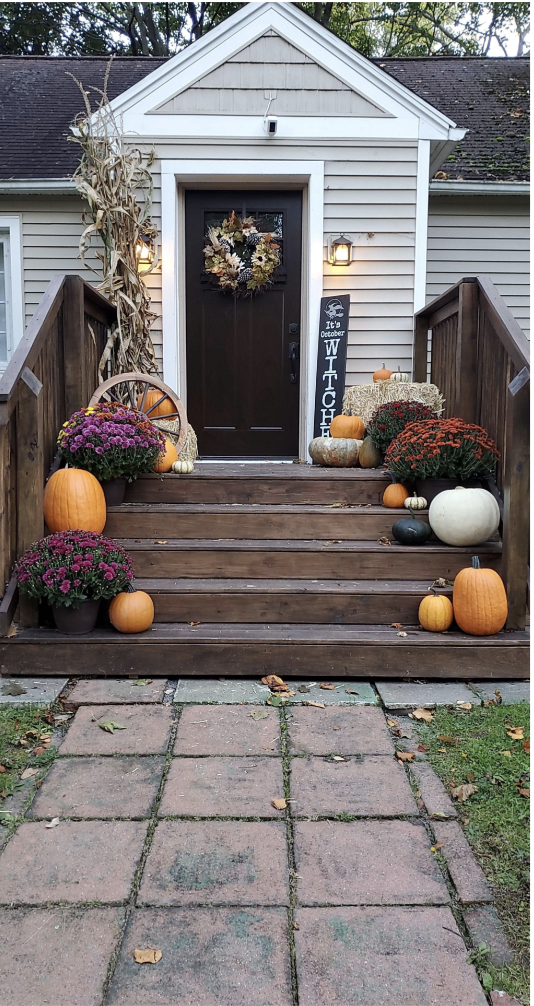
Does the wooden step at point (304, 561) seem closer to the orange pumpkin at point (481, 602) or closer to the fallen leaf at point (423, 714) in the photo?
the orange pumpkin at point (481, 602)

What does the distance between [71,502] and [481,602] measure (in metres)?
1.98

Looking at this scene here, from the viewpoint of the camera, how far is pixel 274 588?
3.55 meters

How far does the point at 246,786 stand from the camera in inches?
92.7

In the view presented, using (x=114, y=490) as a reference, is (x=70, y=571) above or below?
below

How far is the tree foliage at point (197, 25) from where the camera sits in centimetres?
1555

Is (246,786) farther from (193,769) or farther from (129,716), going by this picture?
(129,716)

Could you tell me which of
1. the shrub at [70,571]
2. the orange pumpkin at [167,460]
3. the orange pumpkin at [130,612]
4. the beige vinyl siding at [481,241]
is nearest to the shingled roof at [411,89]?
the beige vinyl siding at [481,241]

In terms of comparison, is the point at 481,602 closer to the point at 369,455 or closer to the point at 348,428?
the point at 369,455

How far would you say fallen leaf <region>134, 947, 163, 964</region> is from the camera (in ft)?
5.23

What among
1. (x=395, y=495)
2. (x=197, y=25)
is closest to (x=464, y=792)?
(x=395, y=495)

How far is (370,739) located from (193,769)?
0.64 meters

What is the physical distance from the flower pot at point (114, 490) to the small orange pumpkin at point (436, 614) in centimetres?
174

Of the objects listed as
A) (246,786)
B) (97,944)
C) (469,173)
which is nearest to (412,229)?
(469,173)

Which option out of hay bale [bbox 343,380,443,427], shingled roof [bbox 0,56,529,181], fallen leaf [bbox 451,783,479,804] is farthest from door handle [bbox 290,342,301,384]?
fallen leaf [bbox 451,783,479,804]
